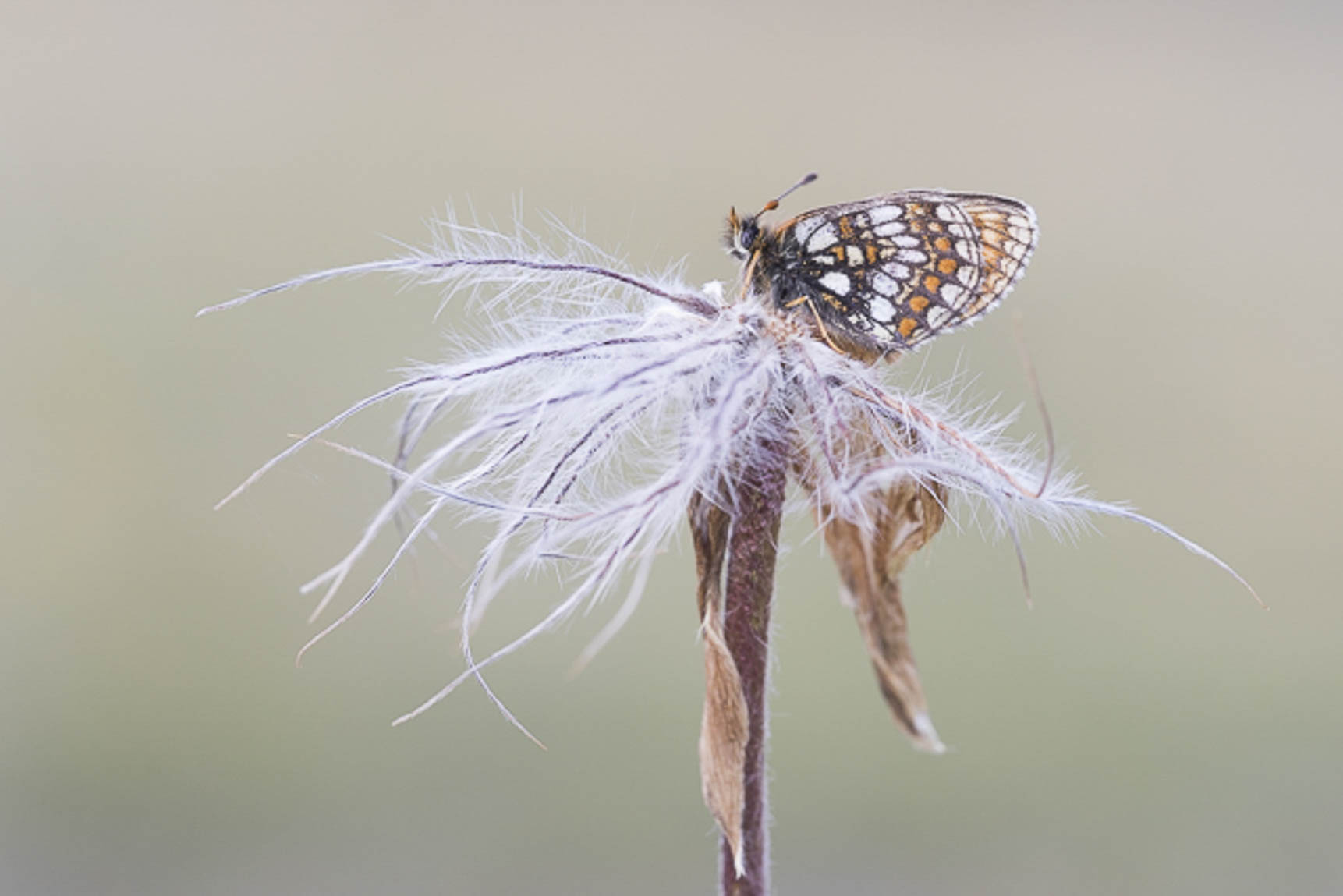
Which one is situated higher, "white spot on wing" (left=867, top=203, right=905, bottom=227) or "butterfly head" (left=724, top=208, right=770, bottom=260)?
"butterfly head" (left=724, top=208, right=770, bottom=260)

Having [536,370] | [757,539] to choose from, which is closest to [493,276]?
[536,370]

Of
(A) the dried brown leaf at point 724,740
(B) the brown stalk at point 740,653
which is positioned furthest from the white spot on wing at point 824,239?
(A) the dried brown leaf at point 724,740

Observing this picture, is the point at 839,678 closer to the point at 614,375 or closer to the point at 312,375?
the point at 312,375

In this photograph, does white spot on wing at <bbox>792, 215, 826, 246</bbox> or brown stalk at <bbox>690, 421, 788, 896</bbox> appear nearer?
brown stalk at <bbox>690, 421, 788, 896</bbox>

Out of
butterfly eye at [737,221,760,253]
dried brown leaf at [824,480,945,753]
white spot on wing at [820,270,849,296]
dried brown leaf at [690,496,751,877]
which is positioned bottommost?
dried brown leaf at [690,496,751,877]

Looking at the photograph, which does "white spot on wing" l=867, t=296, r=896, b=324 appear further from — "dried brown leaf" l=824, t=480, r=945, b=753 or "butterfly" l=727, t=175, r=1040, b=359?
"dried brown leaf" l=824, t=480, r=945, b=753

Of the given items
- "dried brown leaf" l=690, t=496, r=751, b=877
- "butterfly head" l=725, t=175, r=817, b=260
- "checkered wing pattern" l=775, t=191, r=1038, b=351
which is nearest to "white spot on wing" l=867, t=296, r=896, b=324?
"checkered wing pattern" l=775, t=191, r=1038, b=351

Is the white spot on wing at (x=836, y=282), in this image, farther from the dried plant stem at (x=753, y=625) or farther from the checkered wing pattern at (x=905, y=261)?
the dried plant stem at (x=753, y=625)
